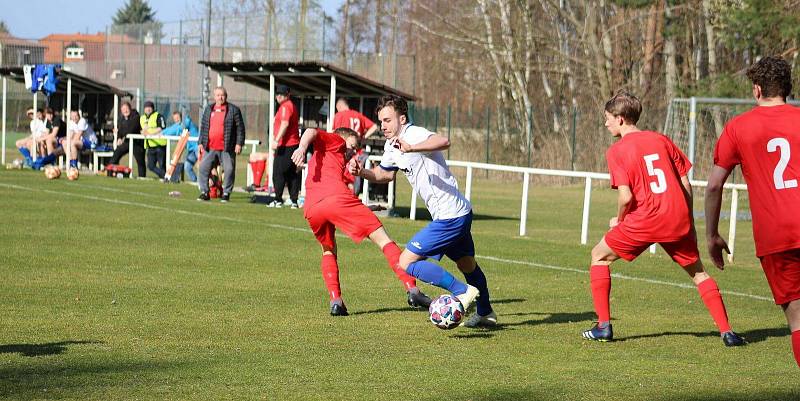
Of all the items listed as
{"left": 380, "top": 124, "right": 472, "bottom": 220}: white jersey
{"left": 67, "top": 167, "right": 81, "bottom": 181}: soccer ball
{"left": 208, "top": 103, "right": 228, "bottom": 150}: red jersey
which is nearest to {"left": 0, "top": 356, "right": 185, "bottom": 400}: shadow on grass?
{"left": 380, "top": 124, "right": 472, "bottom": 220}: white jersey

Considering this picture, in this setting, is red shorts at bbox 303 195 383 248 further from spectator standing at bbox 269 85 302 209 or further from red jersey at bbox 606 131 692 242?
spectator standing at bbox 269 85 302 209

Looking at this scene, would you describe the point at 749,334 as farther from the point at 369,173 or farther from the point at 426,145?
the point at 369,173

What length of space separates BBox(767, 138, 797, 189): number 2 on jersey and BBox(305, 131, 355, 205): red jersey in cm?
434

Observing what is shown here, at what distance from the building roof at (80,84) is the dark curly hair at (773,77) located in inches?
1118

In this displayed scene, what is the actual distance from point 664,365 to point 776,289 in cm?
168

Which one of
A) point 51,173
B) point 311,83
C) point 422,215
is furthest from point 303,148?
point 51,173

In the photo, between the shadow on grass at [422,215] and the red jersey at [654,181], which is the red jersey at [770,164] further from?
the shadow on grass at [422,215]

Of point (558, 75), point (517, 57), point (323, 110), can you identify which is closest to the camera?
point (323, 110)

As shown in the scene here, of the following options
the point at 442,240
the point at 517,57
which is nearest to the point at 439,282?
the point at 442,240

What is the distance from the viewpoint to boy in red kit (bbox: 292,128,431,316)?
9.92 m

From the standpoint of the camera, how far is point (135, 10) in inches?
5059

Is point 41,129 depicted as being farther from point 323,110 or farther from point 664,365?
point 664,365

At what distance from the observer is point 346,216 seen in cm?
992

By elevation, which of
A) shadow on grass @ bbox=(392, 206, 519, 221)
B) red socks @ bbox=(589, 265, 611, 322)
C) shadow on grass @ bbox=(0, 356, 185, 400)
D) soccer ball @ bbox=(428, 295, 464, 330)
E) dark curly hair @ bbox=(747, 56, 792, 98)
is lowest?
shadow on grass @ bbox=(392, 206, 519, 221)
